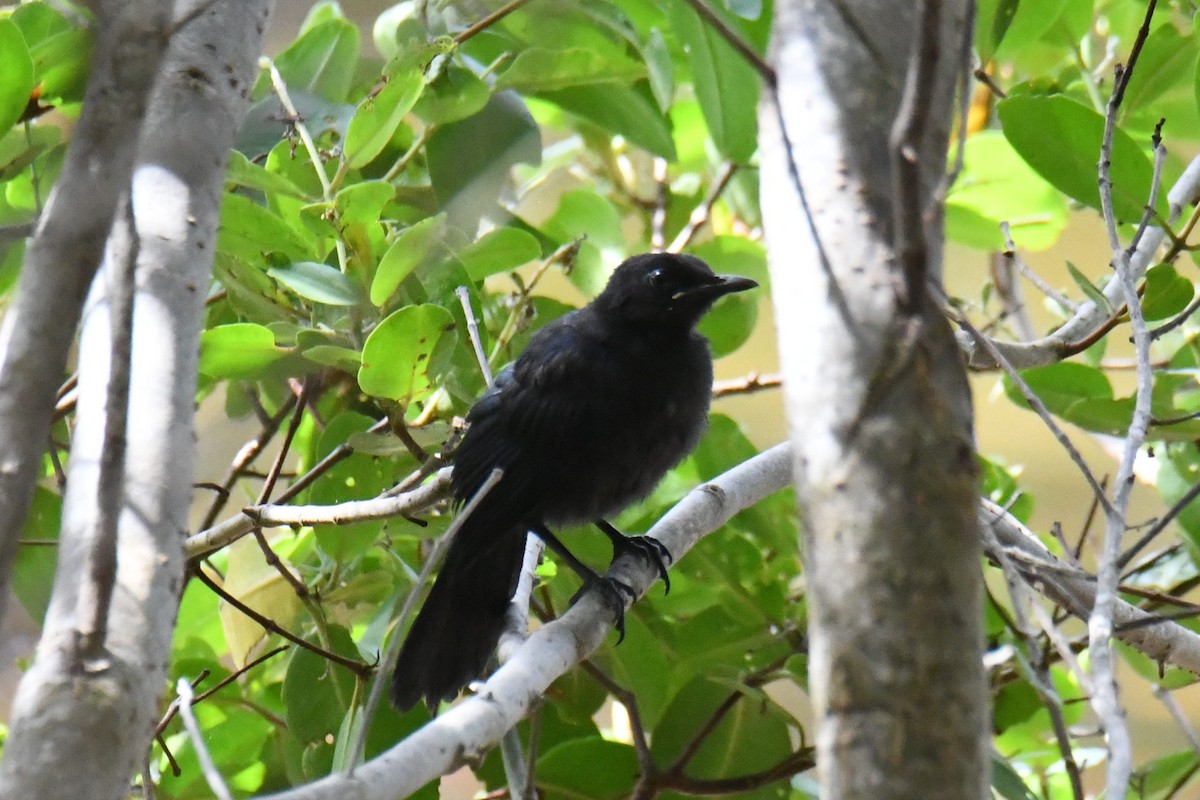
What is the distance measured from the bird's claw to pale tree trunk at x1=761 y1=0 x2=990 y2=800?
4.54 feet

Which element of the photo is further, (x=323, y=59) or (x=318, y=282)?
(x=323, y=59)

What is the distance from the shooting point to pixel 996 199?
3234 mm

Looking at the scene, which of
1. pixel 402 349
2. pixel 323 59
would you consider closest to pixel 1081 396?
pixel 402 349

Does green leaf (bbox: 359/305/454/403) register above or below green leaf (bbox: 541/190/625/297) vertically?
below

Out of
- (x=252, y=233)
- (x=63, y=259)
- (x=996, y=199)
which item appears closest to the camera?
(x=63, y=259)

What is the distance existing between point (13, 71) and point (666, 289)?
154 centimetres

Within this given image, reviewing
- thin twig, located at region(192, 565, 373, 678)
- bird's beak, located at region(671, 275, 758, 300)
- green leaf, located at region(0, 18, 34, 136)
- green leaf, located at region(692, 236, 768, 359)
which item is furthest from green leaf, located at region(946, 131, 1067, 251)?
green leaf, located at region(0, 18, 34, 136)

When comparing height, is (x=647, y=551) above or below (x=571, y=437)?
below

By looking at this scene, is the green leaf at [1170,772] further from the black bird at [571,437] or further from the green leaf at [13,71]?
the green leaf at [13,71]

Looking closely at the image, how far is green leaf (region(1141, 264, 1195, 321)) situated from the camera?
226cm

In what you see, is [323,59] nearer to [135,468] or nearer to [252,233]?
[252,233]

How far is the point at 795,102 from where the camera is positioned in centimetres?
118

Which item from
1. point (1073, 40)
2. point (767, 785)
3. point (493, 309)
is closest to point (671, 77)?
point (493, 309)

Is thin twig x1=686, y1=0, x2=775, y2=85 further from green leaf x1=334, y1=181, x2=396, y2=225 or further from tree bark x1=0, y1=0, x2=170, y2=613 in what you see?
green leaf x1=334, y1=181, x2=396, y2=225
